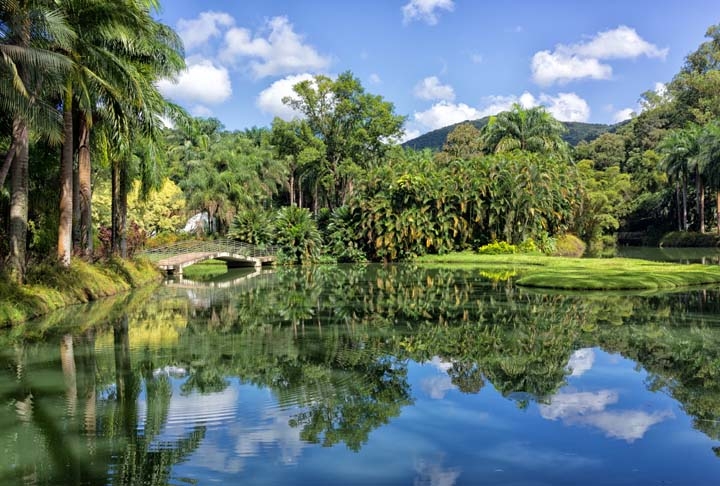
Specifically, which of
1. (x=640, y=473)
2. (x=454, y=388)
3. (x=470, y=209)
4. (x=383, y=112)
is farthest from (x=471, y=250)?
(x=640, y=473)

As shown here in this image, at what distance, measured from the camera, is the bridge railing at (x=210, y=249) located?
36656mm

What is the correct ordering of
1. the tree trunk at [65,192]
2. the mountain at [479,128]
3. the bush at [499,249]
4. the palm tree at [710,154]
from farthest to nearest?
the mountain at [479,128] → the palm tree at [710,154] → the bush at [499,249] → the tree trunk at [65,192]

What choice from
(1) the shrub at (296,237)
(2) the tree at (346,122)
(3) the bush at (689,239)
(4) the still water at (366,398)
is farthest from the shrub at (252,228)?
(3) the bush at (689,239)

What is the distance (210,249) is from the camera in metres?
41.4

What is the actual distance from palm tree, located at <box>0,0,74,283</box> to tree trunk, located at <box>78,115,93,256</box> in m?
4.52

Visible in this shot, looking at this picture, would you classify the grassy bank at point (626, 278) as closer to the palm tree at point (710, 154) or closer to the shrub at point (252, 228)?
the shrub at point (252, 228)

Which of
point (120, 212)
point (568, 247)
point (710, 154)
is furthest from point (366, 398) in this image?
point (710, 154)

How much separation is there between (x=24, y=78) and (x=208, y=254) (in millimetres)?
24167

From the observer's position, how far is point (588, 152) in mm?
82125

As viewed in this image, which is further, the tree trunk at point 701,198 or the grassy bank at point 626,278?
the tree trunk at point 701,198

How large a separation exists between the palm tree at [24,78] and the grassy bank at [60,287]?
2.33 feet

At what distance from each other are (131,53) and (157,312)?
959 cm

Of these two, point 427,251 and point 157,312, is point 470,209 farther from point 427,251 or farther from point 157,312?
point 157,312

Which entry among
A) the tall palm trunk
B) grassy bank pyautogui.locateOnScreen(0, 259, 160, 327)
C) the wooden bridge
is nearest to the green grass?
the wooden bridge
